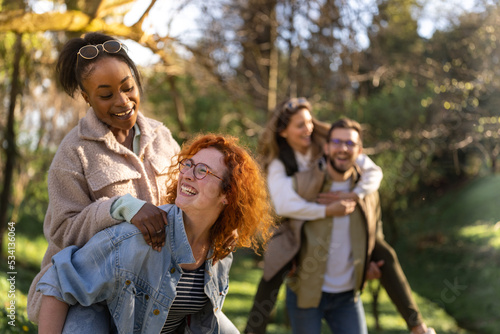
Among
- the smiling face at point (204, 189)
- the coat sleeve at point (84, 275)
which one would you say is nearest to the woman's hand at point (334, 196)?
the smiling face at point (204, 189)

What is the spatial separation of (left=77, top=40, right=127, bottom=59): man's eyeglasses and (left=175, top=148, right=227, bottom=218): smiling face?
566 mm

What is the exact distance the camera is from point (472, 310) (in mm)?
8594

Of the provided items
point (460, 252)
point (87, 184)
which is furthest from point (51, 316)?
point (460, 252)

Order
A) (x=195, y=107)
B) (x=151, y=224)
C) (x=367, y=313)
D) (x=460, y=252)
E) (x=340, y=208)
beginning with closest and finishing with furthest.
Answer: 1. (x=151, y=224)
2. (x=340, y=208)
3. (x=367, y=313)
4. (x=460, y=252)
5. (x=195, y=107)

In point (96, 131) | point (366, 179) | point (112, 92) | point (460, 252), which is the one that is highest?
point (112, 92)

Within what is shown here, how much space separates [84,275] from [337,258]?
2035 mm

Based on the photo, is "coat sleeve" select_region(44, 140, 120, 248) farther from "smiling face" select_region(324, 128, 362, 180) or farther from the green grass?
the green grass

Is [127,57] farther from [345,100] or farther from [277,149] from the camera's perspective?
[345,100]

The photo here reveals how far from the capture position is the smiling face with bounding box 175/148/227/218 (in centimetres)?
216

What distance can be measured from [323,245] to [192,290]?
5.23ft

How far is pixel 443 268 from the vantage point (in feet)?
35.1

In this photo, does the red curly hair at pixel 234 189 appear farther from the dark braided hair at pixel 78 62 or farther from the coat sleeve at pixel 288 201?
the coat sleeve at pixel 288 201

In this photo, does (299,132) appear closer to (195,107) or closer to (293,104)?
(293,104)

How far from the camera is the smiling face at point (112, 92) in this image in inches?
88.5
